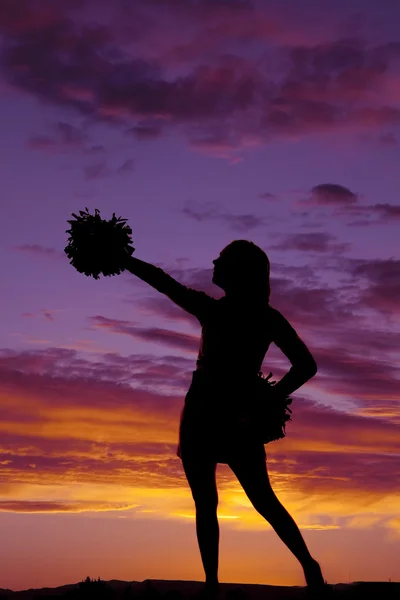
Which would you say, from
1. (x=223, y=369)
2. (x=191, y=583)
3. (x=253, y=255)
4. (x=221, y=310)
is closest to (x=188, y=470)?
(x=223, y=369)

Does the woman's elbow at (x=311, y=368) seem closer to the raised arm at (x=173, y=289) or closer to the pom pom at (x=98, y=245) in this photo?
the raised arm at (x=173, y=289)

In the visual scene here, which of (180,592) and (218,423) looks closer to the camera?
(218,423)

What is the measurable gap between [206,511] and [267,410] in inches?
49.7

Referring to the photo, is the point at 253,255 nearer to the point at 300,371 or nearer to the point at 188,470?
the point at 300,371

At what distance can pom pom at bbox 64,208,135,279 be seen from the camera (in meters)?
9.60

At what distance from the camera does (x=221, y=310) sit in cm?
940

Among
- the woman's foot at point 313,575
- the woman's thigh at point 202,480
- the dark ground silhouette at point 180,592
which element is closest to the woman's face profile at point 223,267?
the woman's thigh at point 202,480

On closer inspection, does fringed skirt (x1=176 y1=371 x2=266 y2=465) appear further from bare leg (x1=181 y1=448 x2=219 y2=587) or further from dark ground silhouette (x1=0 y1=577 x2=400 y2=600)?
dark ground silhouette (x1=0 y1=577 x2=400 y2=600)

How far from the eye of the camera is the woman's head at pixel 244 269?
9367mm

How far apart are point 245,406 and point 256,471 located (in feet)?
2.33

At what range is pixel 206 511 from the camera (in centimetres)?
920

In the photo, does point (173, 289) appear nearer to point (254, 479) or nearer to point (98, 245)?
point (98, 245)

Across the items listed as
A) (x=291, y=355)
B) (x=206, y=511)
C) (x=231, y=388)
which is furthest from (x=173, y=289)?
(x=206, y=511)

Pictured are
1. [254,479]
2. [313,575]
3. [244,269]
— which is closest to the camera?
[313,575]
